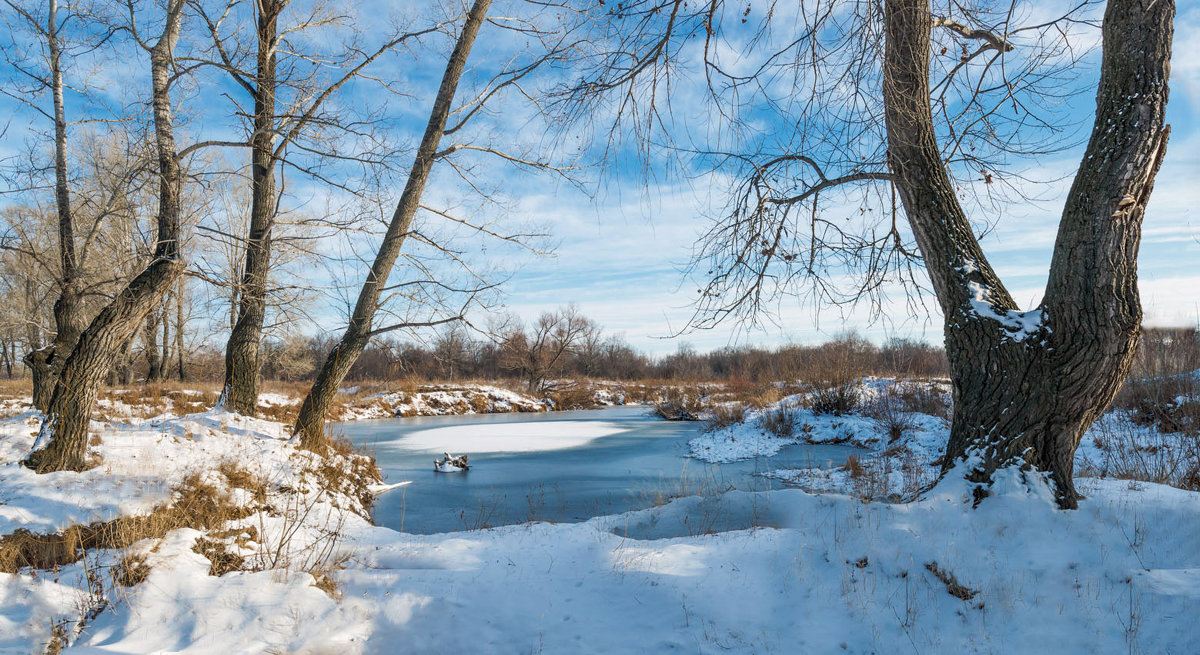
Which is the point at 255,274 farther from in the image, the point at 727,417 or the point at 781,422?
the point at 727,417

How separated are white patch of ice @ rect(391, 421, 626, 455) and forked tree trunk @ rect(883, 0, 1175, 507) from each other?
11340 mm

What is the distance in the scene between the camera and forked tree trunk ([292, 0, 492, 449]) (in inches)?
316

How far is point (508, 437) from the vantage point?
1667 cm

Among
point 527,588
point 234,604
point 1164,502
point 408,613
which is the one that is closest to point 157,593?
point 234,604

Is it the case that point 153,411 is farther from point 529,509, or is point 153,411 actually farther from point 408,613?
point 408,613

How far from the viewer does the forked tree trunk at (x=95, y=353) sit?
5.00 meters

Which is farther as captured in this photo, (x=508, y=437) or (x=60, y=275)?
(x=508, y=437)

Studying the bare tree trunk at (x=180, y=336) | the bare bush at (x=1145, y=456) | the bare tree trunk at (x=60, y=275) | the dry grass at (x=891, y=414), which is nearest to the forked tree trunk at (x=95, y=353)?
the bare tree trunk at (x=60, y=275)

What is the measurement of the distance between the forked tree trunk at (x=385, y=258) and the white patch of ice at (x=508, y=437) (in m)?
5.98

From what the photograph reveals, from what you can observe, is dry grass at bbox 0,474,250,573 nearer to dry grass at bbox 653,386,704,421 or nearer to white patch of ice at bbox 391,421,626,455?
white patch of ice at bbox 391,421,626,455

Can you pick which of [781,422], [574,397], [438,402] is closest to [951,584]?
[781,422]

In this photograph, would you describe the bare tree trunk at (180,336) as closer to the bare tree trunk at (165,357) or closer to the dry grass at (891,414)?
the bare tree trunk at (165,357)

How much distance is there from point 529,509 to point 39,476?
197 inches

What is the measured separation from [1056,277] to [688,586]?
3.27 metres
